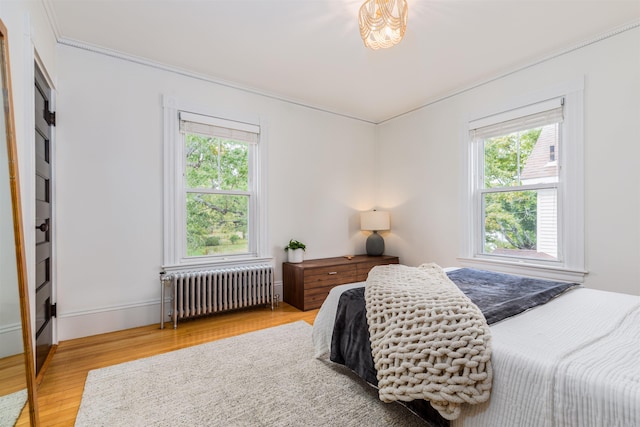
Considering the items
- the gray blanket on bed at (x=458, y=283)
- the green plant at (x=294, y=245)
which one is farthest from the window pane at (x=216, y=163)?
the gray blanket on bed at (x=458, y=283)

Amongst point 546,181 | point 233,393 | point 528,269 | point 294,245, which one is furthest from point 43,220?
point 546,181

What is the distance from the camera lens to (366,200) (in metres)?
4.59

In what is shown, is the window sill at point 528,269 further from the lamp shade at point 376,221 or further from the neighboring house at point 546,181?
the lamp shade at point 376,221

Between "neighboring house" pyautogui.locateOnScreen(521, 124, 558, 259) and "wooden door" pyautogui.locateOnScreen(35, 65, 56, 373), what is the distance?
14.3 feet

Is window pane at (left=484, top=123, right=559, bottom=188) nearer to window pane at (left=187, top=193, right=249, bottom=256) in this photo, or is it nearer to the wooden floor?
the wooden floor

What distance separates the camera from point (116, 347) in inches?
96.4

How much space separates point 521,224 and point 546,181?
498 millimetres

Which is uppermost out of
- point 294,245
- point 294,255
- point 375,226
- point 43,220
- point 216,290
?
point 43,220

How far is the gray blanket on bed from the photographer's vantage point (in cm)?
153

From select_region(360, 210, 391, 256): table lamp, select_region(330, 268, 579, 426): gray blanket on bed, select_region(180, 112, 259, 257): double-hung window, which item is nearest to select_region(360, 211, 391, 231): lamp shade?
select_region(360, 210, 391, 256): table lamp

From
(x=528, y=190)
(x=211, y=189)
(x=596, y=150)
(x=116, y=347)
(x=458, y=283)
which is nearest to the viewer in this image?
(x=458, y=283)

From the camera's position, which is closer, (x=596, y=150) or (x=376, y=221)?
(x=596, y=150)

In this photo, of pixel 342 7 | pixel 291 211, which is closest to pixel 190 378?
pixel 291 211

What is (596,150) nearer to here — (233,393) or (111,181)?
(233,393)
